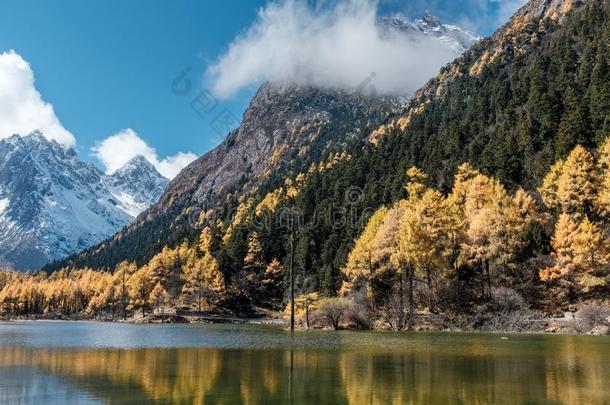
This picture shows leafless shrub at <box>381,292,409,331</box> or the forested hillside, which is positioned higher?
the forested hillside

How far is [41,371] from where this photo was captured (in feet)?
75.9

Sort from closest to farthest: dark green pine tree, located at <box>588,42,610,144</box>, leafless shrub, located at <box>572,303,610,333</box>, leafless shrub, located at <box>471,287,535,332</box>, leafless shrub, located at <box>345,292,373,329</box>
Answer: leafless shrub, located at <box>572,303,610,333</box>
leafless shrub, located at <box>471,287,535,332</box>
leafless shrub, located at <box>345,292,373,329</box>
dark green pine tree, located at <box>588,42,610,144</box>

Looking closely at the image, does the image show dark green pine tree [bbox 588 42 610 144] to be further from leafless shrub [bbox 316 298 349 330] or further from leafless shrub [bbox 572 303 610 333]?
leafless shrub [bbox 316 298 349 330]

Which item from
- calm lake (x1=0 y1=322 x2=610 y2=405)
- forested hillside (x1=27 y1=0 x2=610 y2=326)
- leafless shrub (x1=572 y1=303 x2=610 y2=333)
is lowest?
calm lake (x1=0 y1=322 x2=610 y2=405)

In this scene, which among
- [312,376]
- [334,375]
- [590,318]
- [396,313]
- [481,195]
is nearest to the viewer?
[312,376]

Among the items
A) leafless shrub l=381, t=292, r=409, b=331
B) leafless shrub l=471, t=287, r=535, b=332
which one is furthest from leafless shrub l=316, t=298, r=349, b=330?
leafless shrub l=471, t=287, r=535, b=332

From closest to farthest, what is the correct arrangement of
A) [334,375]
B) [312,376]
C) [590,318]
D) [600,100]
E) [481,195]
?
1. [312,376]
2. [334,375]
3. [590,318]
4. [481,195]
5. [600,100]

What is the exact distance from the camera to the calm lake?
16.5 metres

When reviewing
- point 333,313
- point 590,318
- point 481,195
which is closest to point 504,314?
point 590,318

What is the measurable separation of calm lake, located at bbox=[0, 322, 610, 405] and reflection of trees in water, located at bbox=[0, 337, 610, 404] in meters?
0.04

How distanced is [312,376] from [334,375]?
930mm

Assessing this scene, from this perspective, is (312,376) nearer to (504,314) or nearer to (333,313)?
(504,314)

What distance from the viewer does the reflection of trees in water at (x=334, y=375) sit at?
16766 mm

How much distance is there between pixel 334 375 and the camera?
70.7 feet
